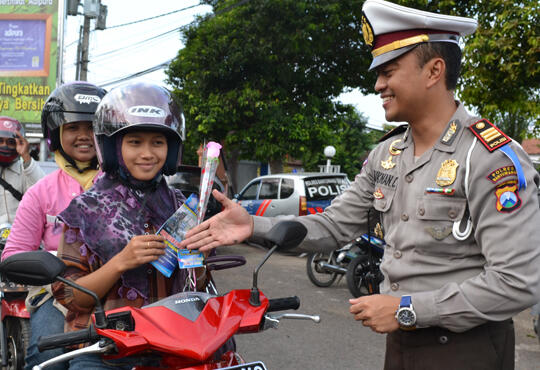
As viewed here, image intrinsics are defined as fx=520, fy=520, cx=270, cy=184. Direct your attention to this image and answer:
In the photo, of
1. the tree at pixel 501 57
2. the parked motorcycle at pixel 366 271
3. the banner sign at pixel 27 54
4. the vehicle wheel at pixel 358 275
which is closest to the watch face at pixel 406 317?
the parked motorcycle at pixel 366 271

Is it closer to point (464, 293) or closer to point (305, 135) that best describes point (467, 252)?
point (464, 293)

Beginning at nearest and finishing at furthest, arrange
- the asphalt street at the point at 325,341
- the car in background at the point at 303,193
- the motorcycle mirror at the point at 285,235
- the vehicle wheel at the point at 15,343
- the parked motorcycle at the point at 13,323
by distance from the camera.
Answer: the motorcycle mirror at the point at 285,235 < the parked motorcycle at the point at 13,323 < the vehicle wheel at the point at 15,343 < the asphalt street at the point at 325,341 < the car in background at the point at 303,193

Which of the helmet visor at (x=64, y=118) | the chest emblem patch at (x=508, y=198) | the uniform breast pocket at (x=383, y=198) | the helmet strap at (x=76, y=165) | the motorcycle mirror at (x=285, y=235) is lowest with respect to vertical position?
the motorcycle mirror at (x=285, y=235)

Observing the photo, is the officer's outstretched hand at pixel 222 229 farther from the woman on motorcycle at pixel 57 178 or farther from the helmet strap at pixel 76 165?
the helmet strap at pixel 76 165

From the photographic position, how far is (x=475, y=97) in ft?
28.3

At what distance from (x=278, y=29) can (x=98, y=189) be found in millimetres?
14148

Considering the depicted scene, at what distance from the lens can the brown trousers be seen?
5.40ft

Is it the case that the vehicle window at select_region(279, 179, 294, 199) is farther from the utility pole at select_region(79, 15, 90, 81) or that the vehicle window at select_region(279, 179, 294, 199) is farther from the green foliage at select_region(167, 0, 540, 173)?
the utility pole at select_region(79, 15, 90, 81)

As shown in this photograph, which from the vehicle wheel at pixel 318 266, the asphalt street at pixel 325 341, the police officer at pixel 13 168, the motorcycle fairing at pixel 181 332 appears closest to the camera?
the motorcycle fairing at pixel 181 332

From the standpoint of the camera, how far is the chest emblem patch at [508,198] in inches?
58.1

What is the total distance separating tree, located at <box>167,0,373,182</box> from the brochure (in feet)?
45.5

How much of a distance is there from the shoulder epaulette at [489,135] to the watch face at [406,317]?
21.7 inches

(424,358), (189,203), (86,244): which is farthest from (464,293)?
(86,244)

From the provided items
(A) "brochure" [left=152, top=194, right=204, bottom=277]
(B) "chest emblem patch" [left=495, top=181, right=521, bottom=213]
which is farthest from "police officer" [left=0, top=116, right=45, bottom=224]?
(B) "chest emblem patch" [left=495, top=181, right=521, bottom=213]
